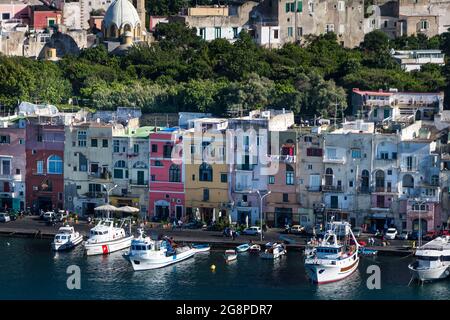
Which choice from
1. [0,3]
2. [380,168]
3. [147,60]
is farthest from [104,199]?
[0,3]

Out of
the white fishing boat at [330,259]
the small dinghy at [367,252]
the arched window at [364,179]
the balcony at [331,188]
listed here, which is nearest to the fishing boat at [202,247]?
the white fishing boat at [330,259]

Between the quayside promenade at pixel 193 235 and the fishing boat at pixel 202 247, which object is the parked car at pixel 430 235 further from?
the fishing boat at pixel 202 247

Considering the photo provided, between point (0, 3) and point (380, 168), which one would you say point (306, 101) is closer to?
point (380, 168)

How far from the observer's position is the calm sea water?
200 ft

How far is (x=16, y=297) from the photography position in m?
60.6

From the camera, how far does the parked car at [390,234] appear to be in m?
68.3

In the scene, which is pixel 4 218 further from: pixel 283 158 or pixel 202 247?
pixel 283 158

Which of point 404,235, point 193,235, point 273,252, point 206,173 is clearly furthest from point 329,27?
point 273,252

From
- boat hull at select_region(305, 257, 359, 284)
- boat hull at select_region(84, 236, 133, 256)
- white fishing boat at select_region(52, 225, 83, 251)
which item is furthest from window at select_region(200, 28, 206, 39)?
boat hull at select_region(305, 257, 359, 284)

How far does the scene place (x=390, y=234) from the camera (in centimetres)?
6838

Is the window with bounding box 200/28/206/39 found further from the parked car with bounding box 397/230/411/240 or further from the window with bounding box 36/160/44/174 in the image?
the parked car with bounding box 397/230/411/240

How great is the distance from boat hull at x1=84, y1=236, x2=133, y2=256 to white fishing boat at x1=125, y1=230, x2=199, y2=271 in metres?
2.19

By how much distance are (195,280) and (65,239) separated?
7.33m

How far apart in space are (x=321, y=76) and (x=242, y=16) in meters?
16.1
